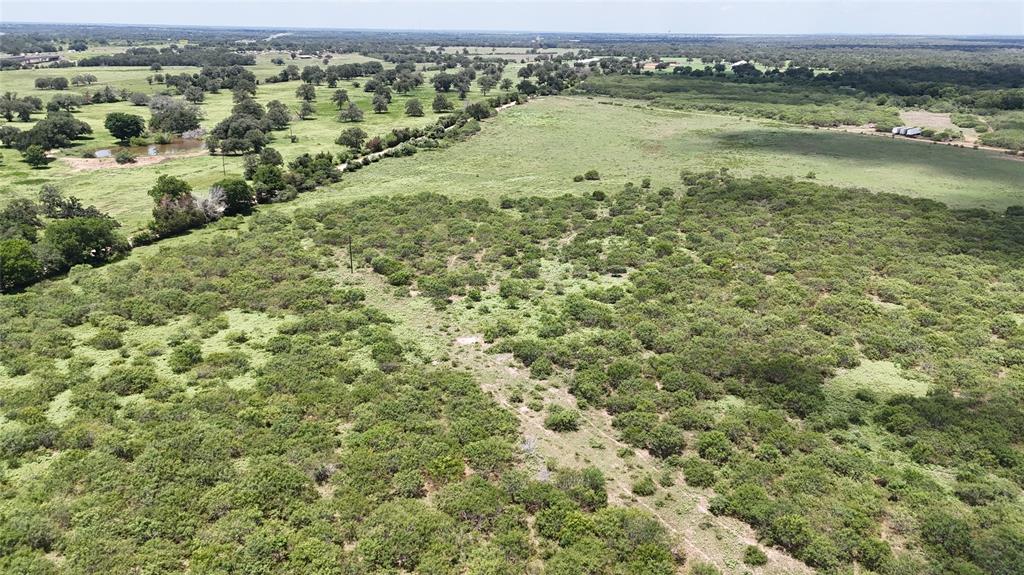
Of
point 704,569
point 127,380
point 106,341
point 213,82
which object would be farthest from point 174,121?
point 704,569

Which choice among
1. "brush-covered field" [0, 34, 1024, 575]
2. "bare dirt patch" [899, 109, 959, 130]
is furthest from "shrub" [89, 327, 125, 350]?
"bare dirt patch" [899, 109, 959, 130]

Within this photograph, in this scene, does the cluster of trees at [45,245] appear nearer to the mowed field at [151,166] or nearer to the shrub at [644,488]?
the mowed field at [151,166]

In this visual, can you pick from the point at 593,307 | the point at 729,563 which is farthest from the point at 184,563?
the point at 593,307

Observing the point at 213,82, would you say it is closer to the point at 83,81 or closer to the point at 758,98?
the point at 83,81

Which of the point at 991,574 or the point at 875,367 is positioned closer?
the point at 991,574

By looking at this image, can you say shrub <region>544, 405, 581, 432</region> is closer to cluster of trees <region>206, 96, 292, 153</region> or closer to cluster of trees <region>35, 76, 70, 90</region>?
cluster of trees <region>206, 96, 292, 153</region>

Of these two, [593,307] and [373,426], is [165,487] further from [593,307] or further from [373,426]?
[593,307]
